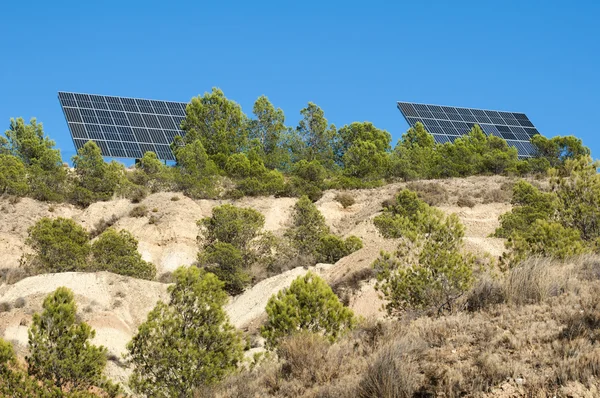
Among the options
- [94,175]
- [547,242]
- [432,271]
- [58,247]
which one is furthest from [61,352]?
[94,175]

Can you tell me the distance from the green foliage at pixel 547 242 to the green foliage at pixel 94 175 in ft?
103

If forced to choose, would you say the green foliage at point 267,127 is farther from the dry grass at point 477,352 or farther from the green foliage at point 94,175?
the dry grass at point 477,352

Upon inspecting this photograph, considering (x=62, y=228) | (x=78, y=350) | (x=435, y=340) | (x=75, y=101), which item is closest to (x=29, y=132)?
(x=75, y=101)

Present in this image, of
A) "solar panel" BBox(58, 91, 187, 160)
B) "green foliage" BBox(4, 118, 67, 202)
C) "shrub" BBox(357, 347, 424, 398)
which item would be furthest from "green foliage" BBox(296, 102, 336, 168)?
"shrub" BBox(357, 347, 424, 398)

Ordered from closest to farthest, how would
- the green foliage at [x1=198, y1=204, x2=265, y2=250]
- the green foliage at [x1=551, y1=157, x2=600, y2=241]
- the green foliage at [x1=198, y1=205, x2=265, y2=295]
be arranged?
the green foliage at [x1=551, y1=157, x2=600, y2=241]
the green foliage at [x1=198, y1=205, x2=265, y2=295]
the green foliage at [x1=198, y1=204, x2=265, y2=250]

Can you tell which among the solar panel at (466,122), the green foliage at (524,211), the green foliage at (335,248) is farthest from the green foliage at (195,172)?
the solar panel at (466,122)

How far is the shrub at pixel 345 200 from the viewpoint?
42.5 metres

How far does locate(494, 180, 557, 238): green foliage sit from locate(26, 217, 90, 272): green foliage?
673 inches

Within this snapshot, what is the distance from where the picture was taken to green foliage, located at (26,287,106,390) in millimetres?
16281

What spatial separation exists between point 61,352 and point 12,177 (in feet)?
96.2

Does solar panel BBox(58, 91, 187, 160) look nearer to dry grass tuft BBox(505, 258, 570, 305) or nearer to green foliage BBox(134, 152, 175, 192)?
green foliage BBox(134, 152, 175, 192)

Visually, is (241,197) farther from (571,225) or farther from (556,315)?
(556,315)

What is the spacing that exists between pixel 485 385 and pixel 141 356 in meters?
9.80

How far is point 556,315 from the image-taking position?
9.56 metres
